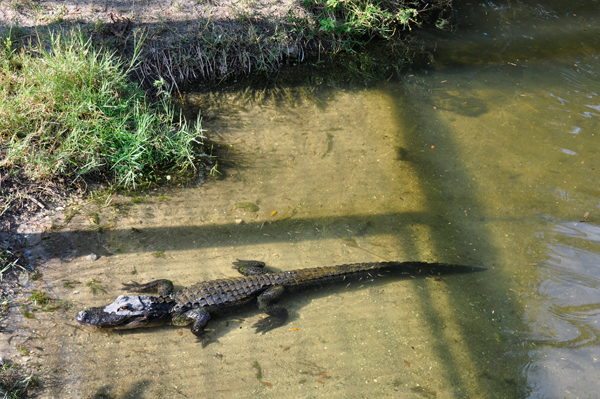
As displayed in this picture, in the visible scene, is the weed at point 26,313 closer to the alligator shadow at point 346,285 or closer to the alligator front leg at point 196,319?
Answer: the alligator front leg at point 196,319

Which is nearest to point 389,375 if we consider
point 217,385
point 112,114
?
point 217,385

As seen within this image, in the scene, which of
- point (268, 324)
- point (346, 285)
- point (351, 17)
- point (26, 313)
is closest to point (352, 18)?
point (351, 17)

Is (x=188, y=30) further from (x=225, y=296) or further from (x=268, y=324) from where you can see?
(x=268, y=324)

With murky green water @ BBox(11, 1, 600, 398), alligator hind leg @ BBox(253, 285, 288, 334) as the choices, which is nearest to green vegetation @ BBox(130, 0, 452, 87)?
murky green water @ BBox(11, 1, 600, 398)

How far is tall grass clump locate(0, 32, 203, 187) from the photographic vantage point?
3.90 metres

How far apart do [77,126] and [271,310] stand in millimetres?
2884

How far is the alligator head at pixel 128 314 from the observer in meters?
3.00

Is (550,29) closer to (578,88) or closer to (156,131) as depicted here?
(578,88)

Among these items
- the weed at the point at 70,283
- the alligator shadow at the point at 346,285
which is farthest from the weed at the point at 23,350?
the alligator shadow at the point at 346,285

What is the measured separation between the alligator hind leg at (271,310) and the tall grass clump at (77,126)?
1869 mm

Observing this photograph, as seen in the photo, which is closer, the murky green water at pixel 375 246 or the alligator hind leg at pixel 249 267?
→ the murky green water at pixel 375 246

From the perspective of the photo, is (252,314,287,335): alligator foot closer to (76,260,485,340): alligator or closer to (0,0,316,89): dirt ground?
(76,260,485,340): alligator

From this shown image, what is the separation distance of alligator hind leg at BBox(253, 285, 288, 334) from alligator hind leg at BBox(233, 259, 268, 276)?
0.82 feet

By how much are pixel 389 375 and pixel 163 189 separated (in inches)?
118
